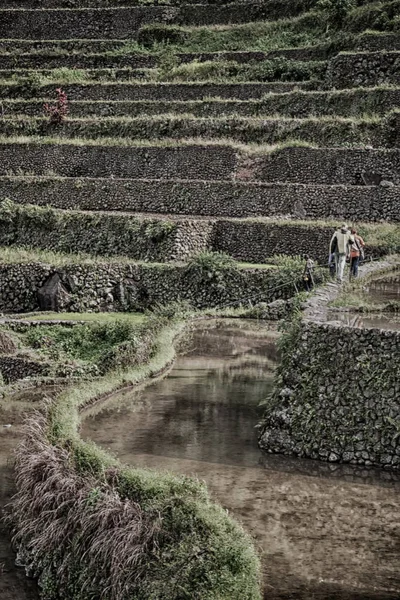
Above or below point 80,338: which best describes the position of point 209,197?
above

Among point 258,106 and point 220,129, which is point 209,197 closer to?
point 220,129

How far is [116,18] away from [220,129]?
20.1m

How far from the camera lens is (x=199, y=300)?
30.7 m

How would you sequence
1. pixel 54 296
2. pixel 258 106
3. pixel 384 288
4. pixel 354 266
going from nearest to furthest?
pixel 384 288, pixel 354 266, pixel 54 296, pixel 258 106

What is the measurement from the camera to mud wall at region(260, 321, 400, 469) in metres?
16.1

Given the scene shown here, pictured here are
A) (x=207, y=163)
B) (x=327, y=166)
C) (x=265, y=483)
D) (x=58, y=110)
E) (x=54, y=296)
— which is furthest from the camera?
(x=58, y=110)

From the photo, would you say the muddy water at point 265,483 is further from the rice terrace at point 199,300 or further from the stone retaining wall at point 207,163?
the stone retaining wall at point 207,163

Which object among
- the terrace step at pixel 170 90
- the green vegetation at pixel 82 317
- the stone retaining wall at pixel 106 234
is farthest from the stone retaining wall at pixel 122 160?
the green vegetation at pixel 82 317

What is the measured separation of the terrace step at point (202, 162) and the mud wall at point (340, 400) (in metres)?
18.4

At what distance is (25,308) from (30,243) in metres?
5.31

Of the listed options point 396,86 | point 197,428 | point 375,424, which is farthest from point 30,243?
point 375,424

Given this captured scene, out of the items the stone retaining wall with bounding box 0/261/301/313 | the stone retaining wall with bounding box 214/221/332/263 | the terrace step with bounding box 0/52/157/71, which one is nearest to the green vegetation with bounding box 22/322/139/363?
the stone retaining wall with bounding box 0/261/301/313

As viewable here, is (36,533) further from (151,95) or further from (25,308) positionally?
(151,95)

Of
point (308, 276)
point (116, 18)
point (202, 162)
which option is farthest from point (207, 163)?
point (116, 18)
